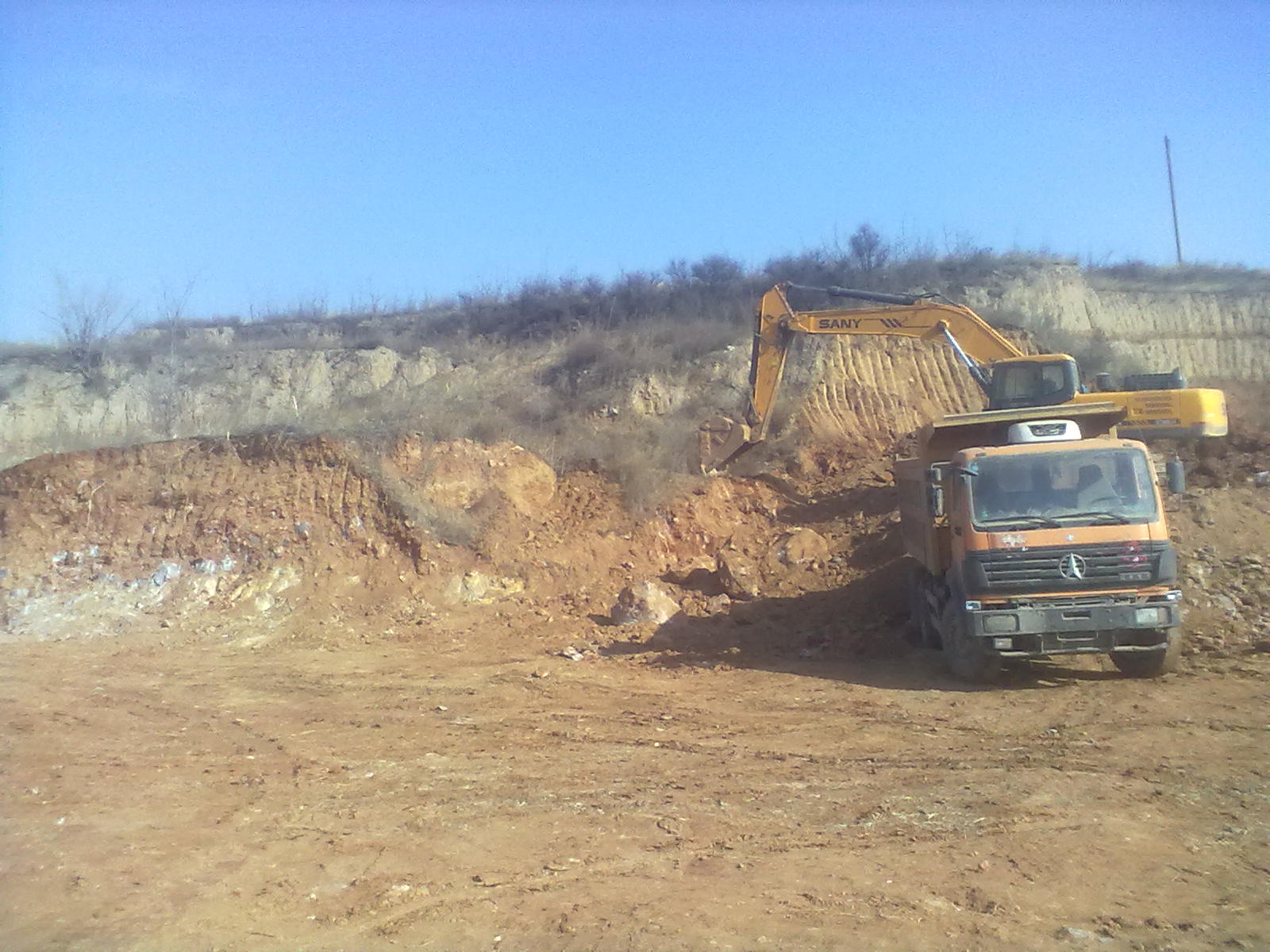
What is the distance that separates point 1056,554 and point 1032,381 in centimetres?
529

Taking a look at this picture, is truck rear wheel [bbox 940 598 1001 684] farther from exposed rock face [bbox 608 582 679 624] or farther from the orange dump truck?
exposed rock face [bbox 608 582 679 624]

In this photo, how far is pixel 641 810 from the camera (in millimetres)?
7273

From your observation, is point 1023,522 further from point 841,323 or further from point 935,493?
point 841,323

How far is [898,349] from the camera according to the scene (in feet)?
90.2

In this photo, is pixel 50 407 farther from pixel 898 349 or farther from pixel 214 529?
pixel 898 349

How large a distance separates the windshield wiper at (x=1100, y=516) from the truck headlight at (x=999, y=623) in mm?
1198

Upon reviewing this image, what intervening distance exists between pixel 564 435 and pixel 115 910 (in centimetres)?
1680

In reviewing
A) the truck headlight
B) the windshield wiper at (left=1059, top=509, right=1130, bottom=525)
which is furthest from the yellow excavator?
the truck headlight

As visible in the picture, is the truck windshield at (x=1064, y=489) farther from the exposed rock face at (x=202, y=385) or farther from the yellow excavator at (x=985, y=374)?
the exposed rock face at (x=202, y=385)

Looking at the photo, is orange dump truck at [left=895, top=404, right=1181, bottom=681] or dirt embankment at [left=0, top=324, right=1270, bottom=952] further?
orange dump truck at [left=895, top=404, right=1181, bottom=681]

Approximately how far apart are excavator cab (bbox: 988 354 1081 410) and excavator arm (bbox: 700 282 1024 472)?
63 centimetres

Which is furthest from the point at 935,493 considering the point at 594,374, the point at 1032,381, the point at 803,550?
the point at 594,374

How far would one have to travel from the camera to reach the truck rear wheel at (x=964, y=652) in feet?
36.2

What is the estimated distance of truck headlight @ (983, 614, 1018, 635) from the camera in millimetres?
10492
